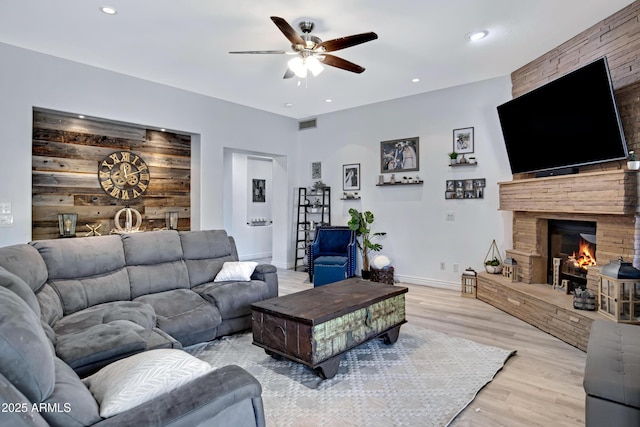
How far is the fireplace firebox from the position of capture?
3.67 meters

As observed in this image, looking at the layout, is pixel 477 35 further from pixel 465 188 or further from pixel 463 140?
pixel 465 188

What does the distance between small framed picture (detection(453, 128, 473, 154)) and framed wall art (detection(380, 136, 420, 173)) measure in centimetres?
58

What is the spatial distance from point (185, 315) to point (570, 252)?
406 centimetres

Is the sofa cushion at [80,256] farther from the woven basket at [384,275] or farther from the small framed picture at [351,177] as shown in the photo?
the small framed picture at [351,177]

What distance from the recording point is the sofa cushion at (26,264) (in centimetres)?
221

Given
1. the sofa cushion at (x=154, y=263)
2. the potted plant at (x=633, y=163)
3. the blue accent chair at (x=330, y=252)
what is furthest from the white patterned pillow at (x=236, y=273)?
the potted plant at (x=633, y=163)

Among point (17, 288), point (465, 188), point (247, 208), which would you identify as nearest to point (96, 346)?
point (17, 288)

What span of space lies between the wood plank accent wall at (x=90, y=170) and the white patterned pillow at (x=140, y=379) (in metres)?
3.74

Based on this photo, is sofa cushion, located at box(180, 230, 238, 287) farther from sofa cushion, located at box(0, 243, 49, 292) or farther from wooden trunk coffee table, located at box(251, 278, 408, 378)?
sofa cushion, located at box(0, 243, 49, 292)

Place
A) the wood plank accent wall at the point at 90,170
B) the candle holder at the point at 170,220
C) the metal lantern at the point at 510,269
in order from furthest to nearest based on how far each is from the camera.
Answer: the candle holder at the point at 170,220 < the metal lantern at the point at 510,269 < the wood plank accent wall at the point at 90,170

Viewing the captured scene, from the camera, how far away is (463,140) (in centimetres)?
508

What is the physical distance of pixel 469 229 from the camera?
16.6 feet

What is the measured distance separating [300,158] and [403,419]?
18.2ft

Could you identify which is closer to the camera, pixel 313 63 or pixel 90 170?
pixel 313 63
